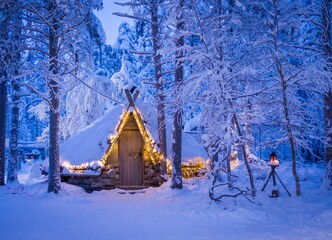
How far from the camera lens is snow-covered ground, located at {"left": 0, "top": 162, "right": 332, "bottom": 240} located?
257 inches

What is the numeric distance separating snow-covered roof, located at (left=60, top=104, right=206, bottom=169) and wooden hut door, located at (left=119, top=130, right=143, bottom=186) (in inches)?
30.3

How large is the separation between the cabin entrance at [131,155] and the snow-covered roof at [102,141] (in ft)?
2.24

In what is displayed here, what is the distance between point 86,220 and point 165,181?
598 cm

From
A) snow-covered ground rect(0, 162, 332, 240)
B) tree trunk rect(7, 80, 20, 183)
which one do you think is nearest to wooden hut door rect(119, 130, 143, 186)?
snow-covered ground rect(0, 162, 332, 240)

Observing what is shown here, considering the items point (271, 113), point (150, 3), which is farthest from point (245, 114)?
point (150, 3)

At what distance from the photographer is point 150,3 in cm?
1298

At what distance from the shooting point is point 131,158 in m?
14.9

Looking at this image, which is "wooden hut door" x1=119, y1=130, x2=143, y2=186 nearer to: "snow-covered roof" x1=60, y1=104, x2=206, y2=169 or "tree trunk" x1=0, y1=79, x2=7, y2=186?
"snow-covered roof" x1=60, y1=104, x2=206, y2=169

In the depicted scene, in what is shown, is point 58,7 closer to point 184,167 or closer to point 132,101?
point 132,101

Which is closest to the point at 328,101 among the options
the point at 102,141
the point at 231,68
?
the point at 231,68

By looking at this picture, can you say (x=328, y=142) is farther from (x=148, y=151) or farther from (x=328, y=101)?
(x=148, y=151)

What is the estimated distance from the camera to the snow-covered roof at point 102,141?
1355cm

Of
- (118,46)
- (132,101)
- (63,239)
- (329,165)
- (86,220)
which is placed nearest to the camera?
(63,239)

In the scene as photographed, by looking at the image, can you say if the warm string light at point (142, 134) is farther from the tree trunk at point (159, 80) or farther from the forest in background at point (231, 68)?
the forest in background at point (231, 68)
